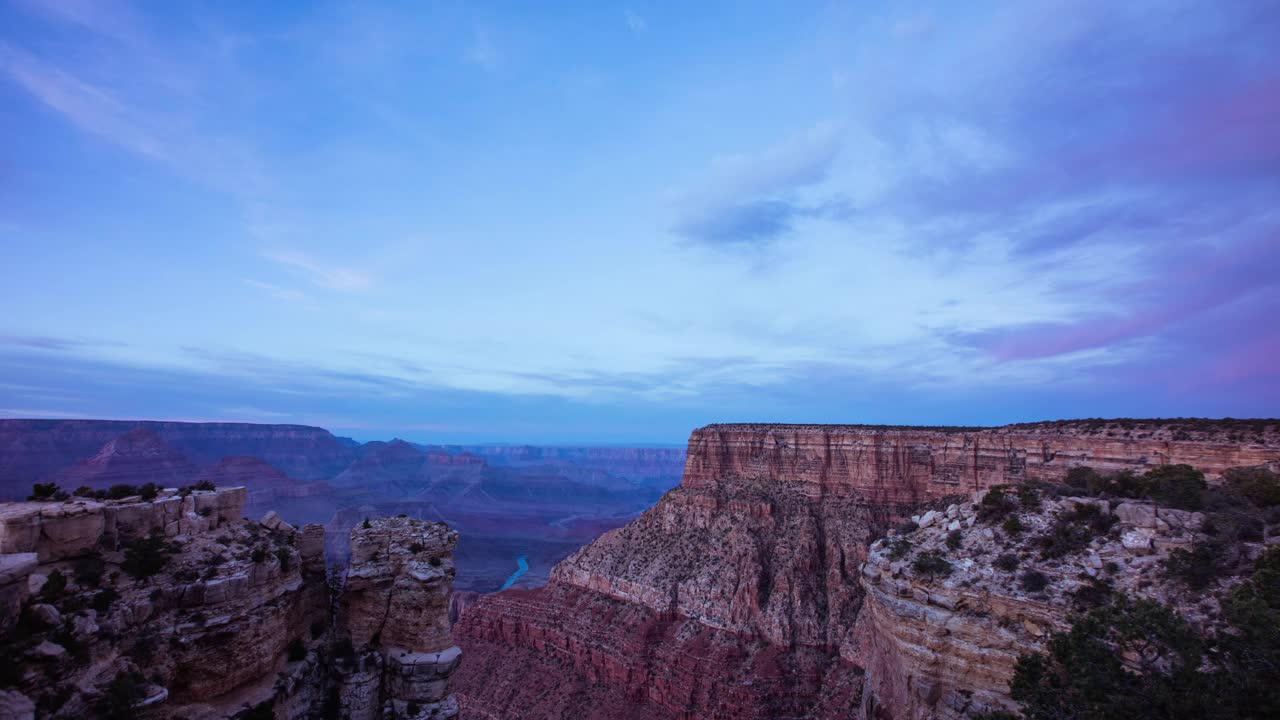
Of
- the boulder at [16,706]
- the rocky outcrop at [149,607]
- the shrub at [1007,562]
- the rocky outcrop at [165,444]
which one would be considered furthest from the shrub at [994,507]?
the rocky outcrop at [165,444]

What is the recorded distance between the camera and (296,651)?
16.6 metres

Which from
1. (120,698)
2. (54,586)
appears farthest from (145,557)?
(120,698)

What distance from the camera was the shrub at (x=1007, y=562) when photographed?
15.8m

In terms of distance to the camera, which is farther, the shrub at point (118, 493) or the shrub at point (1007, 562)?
the shrub at point (1007, 562)

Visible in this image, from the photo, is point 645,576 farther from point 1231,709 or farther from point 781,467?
point 1231,709

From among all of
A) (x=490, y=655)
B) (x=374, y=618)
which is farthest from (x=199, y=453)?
(x=374, y=618)

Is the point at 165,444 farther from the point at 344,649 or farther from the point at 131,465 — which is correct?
the point at 344,649

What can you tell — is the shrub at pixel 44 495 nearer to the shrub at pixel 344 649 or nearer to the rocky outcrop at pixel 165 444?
the shrub at pixel 344 649

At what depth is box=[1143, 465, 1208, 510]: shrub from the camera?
56.3 feet

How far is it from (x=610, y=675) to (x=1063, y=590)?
104 ft

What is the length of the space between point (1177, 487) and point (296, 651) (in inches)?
1189

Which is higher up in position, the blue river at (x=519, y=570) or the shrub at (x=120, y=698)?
the shrub at (x=120, y=698)

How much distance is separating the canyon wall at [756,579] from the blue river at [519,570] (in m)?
55.2

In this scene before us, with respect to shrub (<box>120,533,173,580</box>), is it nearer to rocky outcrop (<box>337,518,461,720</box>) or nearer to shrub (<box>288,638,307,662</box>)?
shrub (<box>288,638,307,662</box>)
